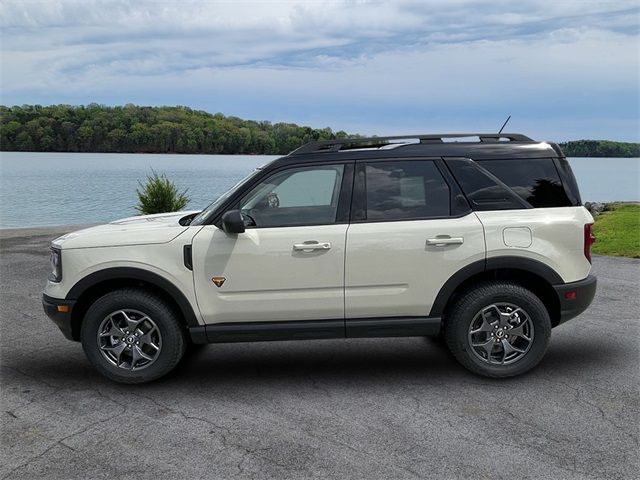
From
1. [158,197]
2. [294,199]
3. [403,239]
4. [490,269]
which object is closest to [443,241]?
[403,239]

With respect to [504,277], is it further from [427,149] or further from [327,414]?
[327,414]

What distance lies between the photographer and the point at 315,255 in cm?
504

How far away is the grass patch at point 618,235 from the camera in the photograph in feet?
41.1

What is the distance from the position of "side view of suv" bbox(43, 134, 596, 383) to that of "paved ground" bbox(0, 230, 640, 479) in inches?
16.0

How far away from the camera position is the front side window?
204 inches

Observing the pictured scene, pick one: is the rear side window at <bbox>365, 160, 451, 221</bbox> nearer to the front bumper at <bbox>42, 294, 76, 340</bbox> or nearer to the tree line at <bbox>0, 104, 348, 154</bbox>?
the front bumper at <bbox>42, 294, 76, 340</bbox>

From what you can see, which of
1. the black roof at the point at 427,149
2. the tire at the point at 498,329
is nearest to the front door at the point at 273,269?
the black roof at the point at 427,149

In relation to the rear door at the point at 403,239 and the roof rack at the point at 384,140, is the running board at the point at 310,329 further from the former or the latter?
the roof rack at the point at 384,140

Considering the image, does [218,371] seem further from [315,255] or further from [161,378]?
[315,255]

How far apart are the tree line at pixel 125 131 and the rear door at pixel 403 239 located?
36.5 meters

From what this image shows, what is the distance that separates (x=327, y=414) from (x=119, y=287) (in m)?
2.06

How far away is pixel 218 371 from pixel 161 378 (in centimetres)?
51

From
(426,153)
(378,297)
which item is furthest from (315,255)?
(426,153)

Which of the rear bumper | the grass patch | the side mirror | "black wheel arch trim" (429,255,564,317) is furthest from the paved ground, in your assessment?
the grass patch
